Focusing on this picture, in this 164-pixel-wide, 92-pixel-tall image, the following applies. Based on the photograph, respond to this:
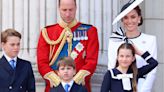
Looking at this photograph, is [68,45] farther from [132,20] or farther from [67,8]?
[132,20]

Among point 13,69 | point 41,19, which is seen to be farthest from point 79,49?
point 41,19

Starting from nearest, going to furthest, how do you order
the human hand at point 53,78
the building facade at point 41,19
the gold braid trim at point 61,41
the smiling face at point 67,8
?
the human hand at point 53,78, the smiling face at point 67,8, the gold braid trim at point 61,41, the building facade at point 41,19

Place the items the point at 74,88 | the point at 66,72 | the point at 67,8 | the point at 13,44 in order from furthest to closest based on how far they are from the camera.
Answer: the point at 67,8 < the point at 13,44 < the point at 74,88 < the point at 66,72

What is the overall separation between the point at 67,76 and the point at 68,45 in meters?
0.61

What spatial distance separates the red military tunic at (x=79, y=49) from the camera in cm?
749

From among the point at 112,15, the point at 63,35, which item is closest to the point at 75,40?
the point at 63,35

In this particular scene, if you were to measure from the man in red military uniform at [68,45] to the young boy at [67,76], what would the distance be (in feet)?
0.65

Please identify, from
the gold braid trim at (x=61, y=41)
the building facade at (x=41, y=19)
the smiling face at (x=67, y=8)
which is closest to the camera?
the smiling face at (x=67, y=8)

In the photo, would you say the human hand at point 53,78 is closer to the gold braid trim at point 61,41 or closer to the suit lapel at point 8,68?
the gold braid trim at point 61,41

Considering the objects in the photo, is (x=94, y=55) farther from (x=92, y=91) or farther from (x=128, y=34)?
(x=92, y=91)

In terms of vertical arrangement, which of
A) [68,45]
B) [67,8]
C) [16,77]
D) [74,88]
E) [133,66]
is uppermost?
[67,8]

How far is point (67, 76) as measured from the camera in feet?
23.4

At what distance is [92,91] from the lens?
841 cm

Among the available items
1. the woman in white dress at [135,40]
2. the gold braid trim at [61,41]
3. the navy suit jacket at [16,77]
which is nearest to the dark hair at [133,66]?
the woman in white dress at [135,40]
